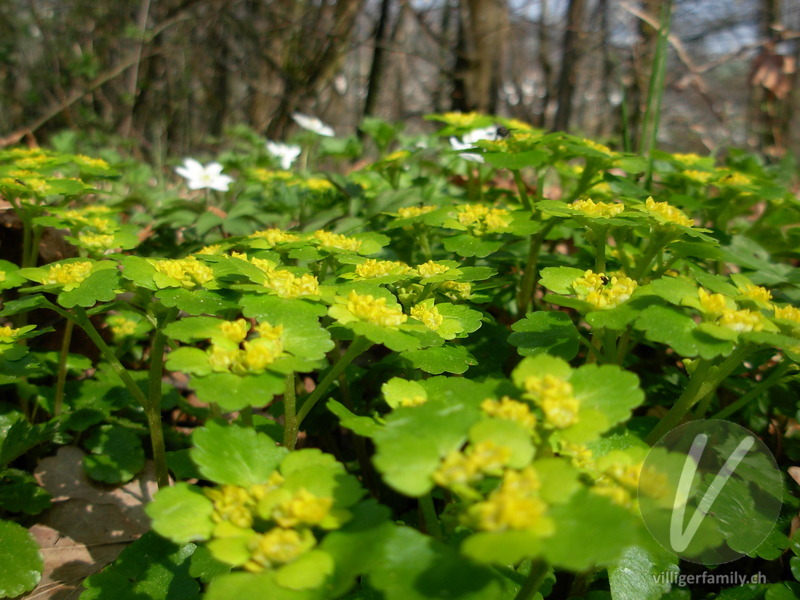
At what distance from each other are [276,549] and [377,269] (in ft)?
2.51

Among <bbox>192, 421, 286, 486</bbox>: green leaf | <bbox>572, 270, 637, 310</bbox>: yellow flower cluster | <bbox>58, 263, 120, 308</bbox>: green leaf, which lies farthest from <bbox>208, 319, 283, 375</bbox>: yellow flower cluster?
<bbox>572, 270, 637, 310</bbox>: yellow flower cluster

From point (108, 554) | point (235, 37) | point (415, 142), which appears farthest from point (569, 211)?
point (235, 37)

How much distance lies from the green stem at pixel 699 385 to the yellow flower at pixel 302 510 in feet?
2.60

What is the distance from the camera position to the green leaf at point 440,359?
124 centimetres

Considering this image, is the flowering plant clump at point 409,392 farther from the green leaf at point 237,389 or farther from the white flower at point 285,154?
the white flower at point 285,154

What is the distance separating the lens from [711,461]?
132 cm

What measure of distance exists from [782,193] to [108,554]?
226 cm

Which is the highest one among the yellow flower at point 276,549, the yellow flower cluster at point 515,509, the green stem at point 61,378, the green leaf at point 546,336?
the green leaf at point 546,336

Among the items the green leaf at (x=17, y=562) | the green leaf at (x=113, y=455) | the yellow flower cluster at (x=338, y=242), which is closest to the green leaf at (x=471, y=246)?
the yellow flower cluster at (x=338, y=242)

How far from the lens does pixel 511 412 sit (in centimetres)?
83

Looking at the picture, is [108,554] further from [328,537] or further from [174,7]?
[174,7]

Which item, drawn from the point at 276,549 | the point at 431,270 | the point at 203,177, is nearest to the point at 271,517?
the point at 276,549

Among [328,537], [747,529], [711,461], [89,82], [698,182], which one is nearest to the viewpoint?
[328,537]

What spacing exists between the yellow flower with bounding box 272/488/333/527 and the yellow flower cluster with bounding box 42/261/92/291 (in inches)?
32.1
